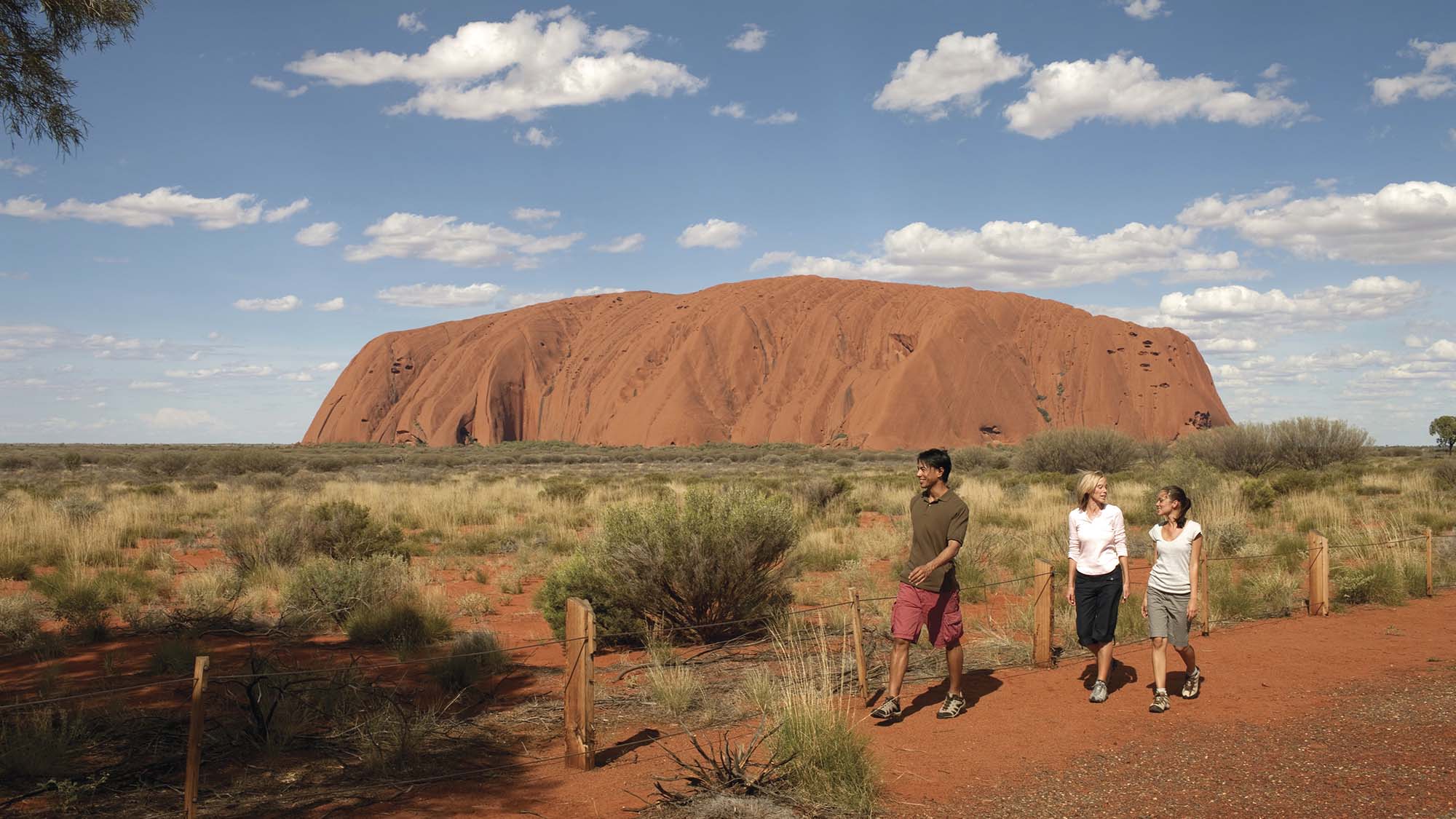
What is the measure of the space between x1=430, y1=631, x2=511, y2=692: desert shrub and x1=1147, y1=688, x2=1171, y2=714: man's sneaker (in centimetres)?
463

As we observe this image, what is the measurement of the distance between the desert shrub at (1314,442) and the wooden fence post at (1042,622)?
2247 centimetres

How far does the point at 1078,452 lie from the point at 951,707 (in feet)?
80.6

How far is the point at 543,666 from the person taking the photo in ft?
→ 25.2

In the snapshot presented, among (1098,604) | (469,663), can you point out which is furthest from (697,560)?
(1098,604)

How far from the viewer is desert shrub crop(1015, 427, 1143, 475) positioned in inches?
1112

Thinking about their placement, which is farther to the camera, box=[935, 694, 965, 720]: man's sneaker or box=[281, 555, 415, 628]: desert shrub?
box=[281, 555, 415, 628]: desert shrub

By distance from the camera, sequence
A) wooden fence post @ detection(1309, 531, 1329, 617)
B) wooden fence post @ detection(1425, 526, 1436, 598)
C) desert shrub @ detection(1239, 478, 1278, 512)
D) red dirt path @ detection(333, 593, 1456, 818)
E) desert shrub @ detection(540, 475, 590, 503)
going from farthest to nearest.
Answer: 1. desert shrub @ detection(540, 475, 590, 503)
2. desert shrub @ detection(1239, 478, 1278, 512)
3. wooden fence post @ detection(1425, 526, 1436, 598)
4. wooden fence post @ detection(1309, 531, 1329, 617)
5. red dirt path @ detection(333, 593, 1456, 818)

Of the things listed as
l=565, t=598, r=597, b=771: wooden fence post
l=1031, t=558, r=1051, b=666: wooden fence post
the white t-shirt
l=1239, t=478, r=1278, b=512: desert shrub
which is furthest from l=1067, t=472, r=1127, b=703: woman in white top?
l=1239, t=478, r=1278, b=512: desert shrub

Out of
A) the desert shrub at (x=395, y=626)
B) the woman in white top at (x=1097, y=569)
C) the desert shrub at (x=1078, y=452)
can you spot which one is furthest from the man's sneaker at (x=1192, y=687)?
the desert shrub at (x=1078, y=452)

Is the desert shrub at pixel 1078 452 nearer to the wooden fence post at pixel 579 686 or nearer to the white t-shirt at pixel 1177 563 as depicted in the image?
the white t-shirt at pixel 1177 563

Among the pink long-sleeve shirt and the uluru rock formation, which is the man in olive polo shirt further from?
the uluru rock formation

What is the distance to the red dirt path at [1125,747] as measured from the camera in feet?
14.7

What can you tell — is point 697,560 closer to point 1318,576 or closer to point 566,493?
point 1318,576

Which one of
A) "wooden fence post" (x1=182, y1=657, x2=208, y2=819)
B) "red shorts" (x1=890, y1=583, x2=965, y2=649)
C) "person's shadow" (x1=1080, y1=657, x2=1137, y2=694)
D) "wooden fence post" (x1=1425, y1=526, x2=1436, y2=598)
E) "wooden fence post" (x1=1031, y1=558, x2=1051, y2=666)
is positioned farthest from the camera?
"wooden fence post" (x1=1425, y1=526, x2=1436, y2=598)
